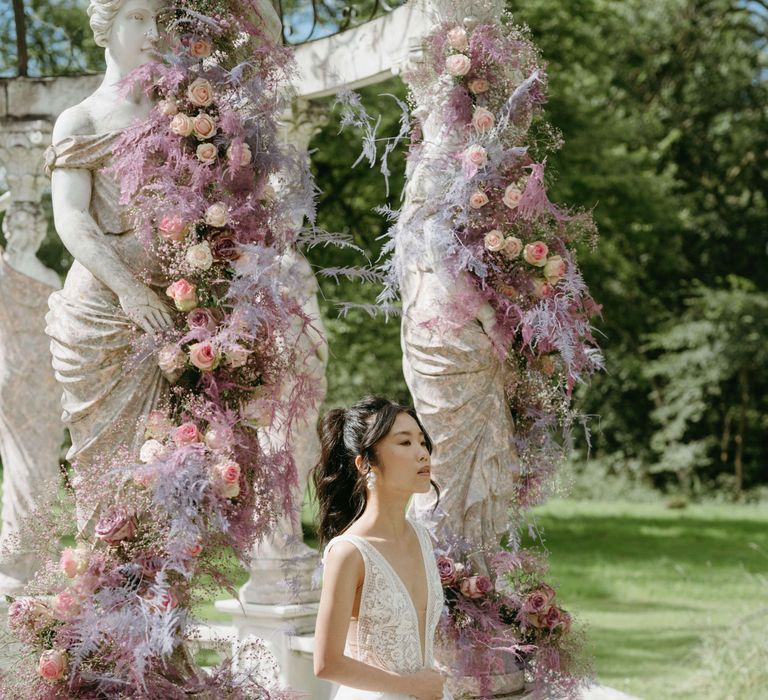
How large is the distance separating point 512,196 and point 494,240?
219mm

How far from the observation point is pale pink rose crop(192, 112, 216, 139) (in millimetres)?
4473

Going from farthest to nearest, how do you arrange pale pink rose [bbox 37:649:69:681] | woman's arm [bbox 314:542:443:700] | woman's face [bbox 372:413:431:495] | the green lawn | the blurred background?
the blurred background < the green lawn < pale pink rose [bbox 37:649:69:681] < woman's face [bbox 372:413:431:495] < woman's arm [bbox 314:542:443:700]

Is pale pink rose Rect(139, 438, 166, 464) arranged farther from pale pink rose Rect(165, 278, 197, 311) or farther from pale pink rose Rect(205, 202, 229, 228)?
pale pink rose Rect(205, 202, 229, 228)

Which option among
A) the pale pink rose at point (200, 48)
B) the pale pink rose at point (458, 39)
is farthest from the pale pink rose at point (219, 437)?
the pale pink rose at point (458, 39)

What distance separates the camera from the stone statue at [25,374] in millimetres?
7527

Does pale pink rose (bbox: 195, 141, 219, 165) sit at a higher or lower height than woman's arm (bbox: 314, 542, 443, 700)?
higher

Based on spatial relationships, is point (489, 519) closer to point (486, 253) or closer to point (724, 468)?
point (486, 253)

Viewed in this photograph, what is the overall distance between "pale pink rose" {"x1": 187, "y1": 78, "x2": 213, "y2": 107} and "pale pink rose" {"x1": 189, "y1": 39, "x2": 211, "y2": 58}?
133 mm

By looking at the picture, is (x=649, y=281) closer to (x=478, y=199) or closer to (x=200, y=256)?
(x=478, y=199)

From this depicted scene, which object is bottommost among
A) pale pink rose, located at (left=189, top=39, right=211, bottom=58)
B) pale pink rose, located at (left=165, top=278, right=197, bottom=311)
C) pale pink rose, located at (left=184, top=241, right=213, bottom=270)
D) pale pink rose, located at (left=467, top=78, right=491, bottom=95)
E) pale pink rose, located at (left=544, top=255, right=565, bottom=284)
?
pale pink rose, located at (left=165, top=278, right=197, bottom=311)

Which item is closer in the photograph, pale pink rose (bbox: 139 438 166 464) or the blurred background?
pale pink rose (bbox: 139 438 166 464)

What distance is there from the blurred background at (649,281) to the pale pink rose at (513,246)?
17.1ft

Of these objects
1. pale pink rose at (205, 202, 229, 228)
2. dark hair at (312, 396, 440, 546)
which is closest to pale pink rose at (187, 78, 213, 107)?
pale pink rose at (205, 202, 229, 228)

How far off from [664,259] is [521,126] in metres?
16.7
